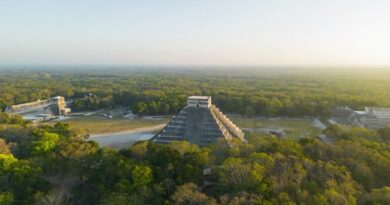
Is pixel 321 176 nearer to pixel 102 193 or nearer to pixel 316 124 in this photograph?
pixel 102 193

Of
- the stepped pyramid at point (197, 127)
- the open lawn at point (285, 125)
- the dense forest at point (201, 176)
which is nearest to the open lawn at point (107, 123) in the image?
the open lawn at point (285, 125)

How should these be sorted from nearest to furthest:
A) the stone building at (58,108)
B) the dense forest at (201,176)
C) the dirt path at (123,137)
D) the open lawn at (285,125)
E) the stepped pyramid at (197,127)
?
the dense forest at (201,176)
the stepped pyramid at (197,127)
the dirt path at (123,137)
the open lawn at (285,125)
the stone building at (58,108)

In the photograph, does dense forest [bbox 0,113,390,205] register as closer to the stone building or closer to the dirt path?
the dirt path

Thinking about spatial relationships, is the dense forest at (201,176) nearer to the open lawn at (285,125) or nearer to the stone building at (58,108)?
the open lawn at (285,125)

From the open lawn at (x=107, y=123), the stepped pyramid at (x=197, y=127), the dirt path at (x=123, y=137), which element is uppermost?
the stepped pyramid at (x=197, y=127)

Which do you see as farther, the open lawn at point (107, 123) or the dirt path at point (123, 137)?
the open lawn at point (107, 123)

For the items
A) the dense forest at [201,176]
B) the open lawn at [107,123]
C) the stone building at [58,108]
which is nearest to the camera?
the dense forest at [201,176]
